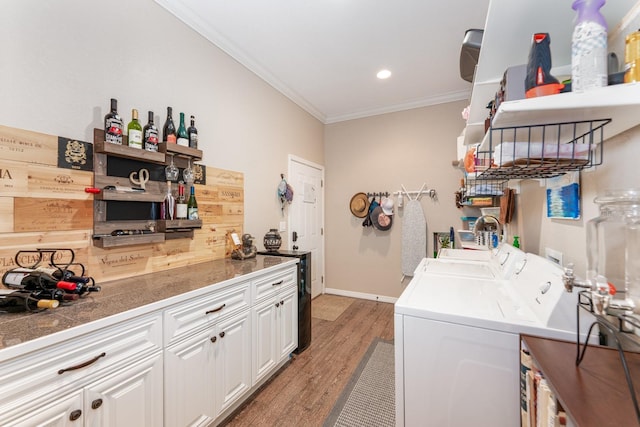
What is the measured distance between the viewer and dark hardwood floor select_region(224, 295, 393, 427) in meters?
1.69

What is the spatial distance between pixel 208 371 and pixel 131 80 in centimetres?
181

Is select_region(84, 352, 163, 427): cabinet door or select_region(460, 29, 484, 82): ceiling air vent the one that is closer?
select_region(84, 352, 163, 427): cabinet door

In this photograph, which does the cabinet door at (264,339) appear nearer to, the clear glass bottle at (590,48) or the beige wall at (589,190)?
the beige wall at (589,190)

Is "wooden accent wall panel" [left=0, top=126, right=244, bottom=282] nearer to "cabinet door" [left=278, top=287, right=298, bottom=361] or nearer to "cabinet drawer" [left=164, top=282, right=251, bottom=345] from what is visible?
"cabinet drawer" [left=164, top=282, right=251, bottom=345]

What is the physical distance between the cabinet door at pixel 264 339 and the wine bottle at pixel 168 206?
2.86 feet

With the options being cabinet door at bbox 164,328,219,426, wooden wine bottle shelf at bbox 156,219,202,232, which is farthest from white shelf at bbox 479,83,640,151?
wooden wine bottle shelf at bbox 156,219,202,232

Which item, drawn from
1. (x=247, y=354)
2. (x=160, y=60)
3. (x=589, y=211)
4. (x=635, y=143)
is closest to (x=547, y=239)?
(x=589, y=211)

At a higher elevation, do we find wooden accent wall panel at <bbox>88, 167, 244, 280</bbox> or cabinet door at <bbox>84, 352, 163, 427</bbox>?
wooden accent wall panel at <bbox>88, 167, 244, 280</bbox>

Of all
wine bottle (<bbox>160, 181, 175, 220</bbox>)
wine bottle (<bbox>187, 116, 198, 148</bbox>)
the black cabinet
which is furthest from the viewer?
the black cabinet

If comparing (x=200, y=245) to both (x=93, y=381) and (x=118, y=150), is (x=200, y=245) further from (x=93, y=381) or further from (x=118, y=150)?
(x=93, y=381)

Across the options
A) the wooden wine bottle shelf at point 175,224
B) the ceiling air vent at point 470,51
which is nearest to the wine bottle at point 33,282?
the wooden wine bottle shelf at point 175,224

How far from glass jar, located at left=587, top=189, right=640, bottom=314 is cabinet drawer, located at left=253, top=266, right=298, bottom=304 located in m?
1.66

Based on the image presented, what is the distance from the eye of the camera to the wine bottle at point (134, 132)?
1595 millimetres

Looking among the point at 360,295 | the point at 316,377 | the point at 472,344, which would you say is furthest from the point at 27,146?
the point at 360,295
